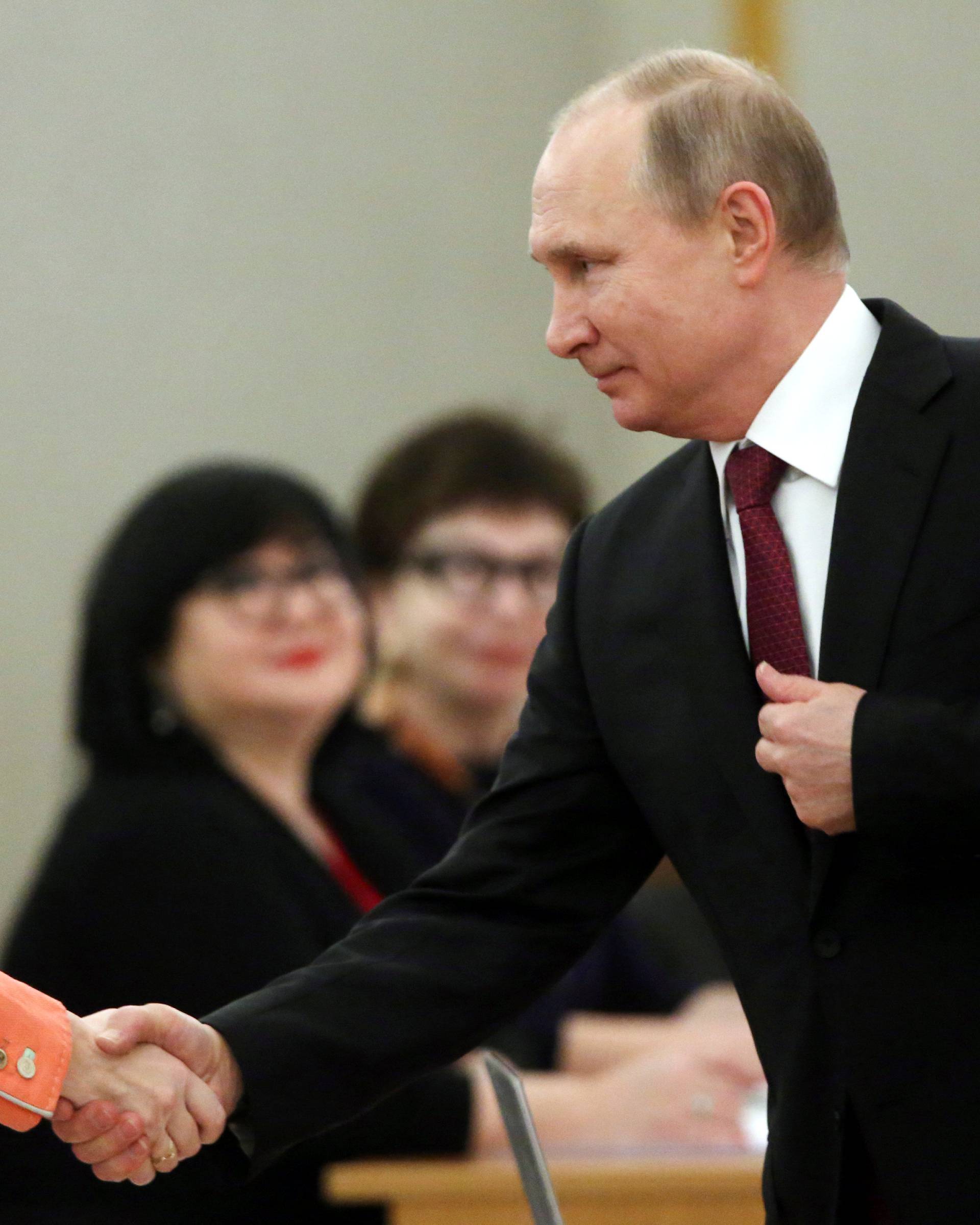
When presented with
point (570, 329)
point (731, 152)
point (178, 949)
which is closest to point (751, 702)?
point (570, 329)

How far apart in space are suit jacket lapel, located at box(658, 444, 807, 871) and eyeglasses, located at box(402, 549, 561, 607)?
2625 mm

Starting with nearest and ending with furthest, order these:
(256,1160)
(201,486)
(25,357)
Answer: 1. (256,1160)
2. (201,486)
3. (25,357)

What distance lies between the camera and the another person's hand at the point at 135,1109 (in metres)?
2.03

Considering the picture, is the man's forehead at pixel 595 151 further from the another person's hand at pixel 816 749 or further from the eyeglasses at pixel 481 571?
the eyeglasses at pixel 481 571

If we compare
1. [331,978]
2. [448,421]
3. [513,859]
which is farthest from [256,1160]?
[448,421]

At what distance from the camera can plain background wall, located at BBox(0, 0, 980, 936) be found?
582 centimetres

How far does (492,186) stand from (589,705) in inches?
199

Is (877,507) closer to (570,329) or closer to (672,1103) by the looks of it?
(570,329)

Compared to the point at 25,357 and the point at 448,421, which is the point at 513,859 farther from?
the point at 25,357

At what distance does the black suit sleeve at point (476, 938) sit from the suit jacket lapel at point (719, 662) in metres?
0.17

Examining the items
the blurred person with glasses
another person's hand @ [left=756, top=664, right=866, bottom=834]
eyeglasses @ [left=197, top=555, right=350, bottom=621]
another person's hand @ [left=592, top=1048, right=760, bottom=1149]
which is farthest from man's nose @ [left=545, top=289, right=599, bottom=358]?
the blurred person with glasses

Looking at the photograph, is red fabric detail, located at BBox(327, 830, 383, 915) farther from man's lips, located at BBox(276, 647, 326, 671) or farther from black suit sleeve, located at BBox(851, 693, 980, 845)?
black suit sleeve, located at BBox(851, 693, 980, 845)

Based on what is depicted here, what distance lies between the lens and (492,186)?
687 centimetres

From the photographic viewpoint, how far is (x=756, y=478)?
6.16ft
